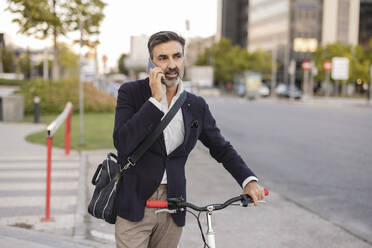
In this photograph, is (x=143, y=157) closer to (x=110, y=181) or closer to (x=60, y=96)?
(x=110, y=181)

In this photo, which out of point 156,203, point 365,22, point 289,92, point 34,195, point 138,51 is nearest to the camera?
point 156,203

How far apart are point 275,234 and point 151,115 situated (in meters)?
3.44

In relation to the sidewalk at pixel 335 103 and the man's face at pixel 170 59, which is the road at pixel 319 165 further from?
the sidewalk at pixel 335 103

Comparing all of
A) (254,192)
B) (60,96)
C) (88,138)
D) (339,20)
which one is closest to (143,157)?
(254,192)

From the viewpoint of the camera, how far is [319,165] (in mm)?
9938

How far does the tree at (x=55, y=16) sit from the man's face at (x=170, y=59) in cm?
2507

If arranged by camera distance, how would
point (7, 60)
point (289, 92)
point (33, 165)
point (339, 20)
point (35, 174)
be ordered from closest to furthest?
point (35, 174)
point (33, 165)
point (289, 92)
point (339, 20)
point (7, 60)

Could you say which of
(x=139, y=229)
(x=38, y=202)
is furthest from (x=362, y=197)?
(x=139, y=229)

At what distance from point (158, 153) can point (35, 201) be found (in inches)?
178

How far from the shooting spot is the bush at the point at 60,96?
929 inches

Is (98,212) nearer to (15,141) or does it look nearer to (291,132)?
(15,141)

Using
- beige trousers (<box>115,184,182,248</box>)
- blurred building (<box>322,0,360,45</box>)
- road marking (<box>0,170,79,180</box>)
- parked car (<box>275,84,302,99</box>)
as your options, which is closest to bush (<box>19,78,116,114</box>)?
road marking (<box>0,170,79,180</box>)

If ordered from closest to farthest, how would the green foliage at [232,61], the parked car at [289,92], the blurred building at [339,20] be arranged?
the parked car at [289,92], the green foliage at [232,61], the blurred building at [339,20]

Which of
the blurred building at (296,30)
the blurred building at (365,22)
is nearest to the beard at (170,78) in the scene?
the blurred building at (296,30)
